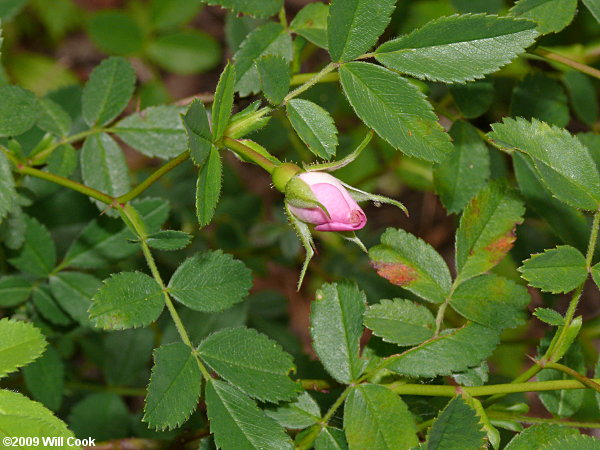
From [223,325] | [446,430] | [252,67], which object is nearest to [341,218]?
[446,430]

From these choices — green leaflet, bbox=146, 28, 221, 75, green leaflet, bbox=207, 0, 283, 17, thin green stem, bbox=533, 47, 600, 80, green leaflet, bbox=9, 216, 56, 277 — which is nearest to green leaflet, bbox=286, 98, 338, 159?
green leaflet, bbox=207, 0, 283, 17

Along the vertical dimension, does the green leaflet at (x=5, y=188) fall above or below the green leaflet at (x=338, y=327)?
above

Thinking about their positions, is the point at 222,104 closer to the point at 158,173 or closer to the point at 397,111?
the point at 158,173

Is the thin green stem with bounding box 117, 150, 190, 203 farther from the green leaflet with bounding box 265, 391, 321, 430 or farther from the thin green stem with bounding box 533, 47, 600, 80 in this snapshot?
the thin green stem with bounding box 533, 47, 600, 80

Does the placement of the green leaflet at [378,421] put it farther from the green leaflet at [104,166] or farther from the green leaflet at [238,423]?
the green leaflet at [104,166]

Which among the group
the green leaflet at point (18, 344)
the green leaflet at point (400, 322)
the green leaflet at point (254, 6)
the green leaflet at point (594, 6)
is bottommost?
the green leaflet at point (400, 322)

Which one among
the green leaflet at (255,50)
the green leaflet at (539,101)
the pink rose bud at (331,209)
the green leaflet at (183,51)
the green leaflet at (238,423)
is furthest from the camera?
the green leaflet at (183,51)

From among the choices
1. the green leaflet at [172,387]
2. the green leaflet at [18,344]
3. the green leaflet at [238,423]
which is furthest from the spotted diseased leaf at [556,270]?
the green leaflet at [18,344]
